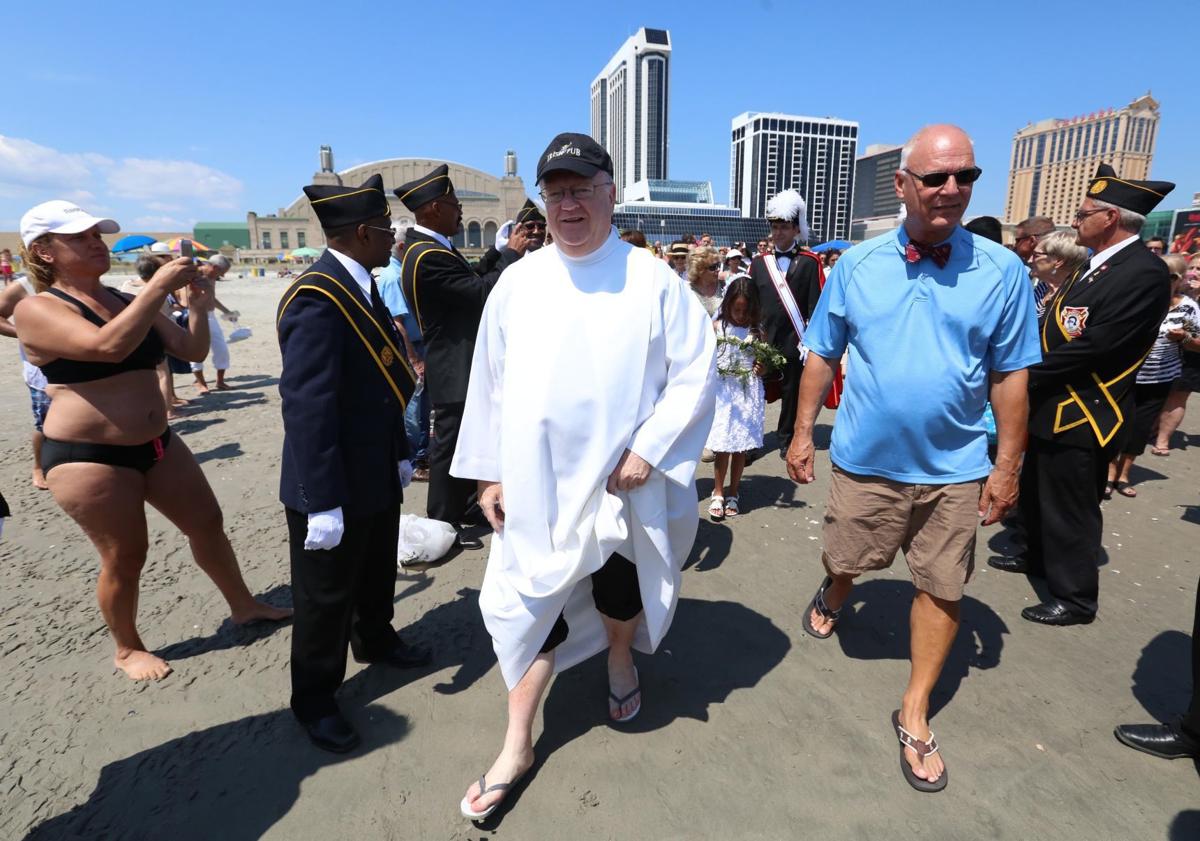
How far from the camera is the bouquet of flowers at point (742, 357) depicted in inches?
183

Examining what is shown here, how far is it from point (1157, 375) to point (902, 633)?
4591 mm

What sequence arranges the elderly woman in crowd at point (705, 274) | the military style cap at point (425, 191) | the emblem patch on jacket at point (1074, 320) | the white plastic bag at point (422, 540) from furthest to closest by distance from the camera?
the elderly woman in crowd at point (705, 274) < the military style cap at point (425, 191) < the white plastic bag at point (422, 540) < the emblem patch on jacket at point (1074, 320)

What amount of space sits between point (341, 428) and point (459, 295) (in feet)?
6.27

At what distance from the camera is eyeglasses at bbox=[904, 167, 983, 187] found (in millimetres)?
2174

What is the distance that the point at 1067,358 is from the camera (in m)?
3.27

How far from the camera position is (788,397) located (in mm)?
6246

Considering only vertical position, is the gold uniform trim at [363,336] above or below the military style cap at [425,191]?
below

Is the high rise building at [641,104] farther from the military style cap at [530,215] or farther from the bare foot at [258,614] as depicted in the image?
the bare foot at [258,614]

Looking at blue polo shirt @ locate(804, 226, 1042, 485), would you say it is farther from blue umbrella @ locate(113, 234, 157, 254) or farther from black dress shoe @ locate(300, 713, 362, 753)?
blue umbrella @ locate(113, 234, 157, 254)

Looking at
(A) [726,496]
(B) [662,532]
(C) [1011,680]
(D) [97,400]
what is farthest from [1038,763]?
(D) [97,400]

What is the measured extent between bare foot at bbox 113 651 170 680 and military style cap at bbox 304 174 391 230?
222cm

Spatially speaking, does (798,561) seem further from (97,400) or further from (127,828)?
A: (97,400)

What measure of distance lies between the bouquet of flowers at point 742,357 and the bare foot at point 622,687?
2.59 m

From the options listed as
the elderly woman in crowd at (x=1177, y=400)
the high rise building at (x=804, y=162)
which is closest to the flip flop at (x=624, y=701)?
the elderly woman in crowd at (x=1177, y=400)
